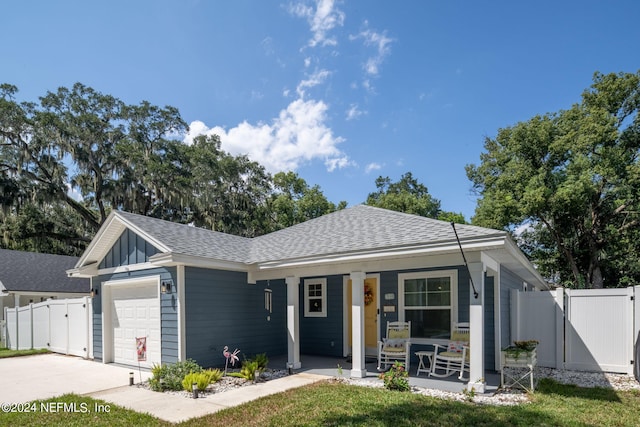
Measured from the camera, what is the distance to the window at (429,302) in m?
8.29

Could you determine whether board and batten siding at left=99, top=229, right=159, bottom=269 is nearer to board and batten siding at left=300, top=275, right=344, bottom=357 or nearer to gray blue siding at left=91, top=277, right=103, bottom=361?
gray blue siding at left=91, top=277, right=103, bottom=361

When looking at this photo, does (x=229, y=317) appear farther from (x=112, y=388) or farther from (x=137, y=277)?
(x=112, y=388)

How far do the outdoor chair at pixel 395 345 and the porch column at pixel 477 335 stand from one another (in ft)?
5.25

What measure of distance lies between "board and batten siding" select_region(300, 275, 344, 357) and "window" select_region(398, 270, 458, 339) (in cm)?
164

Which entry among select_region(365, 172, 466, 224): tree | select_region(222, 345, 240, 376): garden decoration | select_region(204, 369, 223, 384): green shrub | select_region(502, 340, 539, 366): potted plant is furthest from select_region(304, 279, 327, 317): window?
select_region(365, 172, 466, 224): tree

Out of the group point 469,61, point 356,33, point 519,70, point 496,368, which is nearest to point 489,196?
point 519,70

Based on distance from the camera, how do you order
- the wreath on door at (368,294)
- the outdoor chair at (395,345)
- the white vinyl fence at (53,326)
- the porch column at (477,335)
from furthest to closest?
the white vinyl fence at (53,326), the wreath on door at (368,294), the outdoor chair at (395,345), the porch column at (477,335)

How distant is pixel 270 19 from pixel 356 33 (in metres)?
2.36

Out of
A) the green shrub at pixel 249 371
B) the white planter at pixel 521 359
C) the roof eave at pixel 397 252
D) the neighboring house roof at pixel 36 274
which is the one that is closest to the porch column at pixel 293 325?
the roof eave at pixel 397 252

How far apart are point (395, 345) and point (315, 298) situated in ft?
8.95

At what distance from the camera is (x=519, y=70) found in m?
12.0

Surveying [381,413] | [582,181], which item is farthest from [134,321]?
[582,181]

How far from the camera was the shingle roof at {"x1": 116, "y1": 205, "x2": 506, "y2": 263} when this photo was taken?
7.05 m

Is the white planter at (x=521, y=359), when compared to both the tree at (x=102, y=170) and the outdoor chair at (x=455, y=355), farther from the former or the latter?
the tree at (x=102, y=170)
